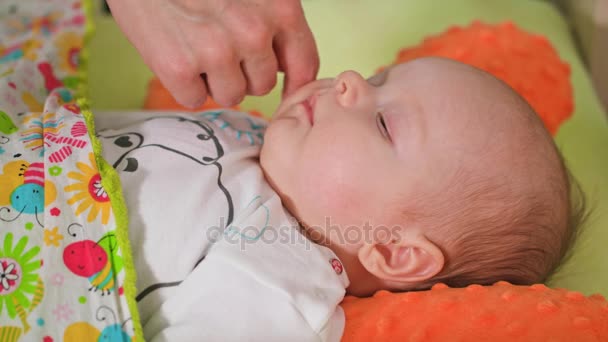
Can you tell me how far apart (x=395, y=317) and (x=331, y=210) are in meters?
0.20

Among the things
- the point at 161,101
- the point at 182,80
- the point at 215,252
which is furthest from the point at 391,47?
the point at 215,252

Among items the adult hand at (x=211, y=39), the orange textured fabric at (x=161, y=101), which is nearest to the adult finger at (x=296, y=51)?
the adult hand at (x=211, y=39)

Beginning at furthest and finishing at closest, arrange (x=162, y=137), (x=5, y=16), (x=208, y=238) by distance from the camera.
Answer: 1. (x=5, y=16)
2. (x=162, y=137)
3. (x=208, y=238)

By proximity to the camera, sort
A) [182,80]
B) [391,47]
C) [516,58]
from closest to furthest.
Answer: [182,80] < [516,58] < [391,47]

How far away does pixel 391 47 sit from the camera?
1.72 m

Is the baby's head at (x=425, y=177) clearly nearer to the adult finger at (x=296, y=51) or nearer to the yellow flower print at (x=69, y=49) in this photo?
the adult finger at (x=296, y=51)

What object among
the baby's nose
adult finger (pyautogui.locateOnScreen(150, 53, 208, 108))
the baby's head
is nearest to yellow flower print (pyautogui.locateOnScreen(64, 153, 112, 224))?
adult finger (pyautogui.locateOnScreen(150, 53, 208, 108))

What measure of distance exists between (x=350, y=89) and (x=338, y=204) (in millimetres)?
199

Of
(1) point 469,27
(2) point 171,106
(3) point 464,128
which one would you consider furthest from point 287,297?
(1) point 469,27

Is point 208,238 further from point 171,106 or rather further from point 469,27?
point 469,27

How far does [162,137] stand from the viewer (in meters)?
1.07

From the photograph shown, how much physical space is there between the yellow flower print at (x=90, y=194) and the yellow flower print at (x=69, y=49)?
1.80 ft

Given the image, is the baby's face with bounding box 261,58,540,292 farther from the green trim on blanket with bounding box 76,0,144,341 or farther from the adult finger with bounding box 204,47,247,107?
the green trim on blanket with bounding box 76,0,144,341

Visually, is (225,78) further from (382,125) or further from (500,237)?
(500,237)
